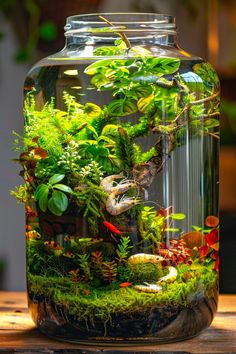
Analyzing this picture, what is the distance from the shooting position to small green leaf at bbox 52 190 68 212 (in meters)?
1.03

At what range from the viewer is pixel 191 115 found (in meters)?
1.08

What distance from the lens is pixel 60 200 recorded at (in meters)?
1.03

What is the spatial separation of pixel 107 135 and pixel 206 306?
268 mm

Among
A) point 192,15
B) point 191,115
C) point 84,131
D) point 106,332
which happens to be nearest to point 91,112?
point 84,131

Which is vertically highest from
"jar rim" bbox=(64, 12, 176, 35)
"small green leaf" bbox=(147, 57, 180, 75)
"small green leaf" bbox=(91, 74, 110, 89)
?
"jar rim" bbox=(64, 12, 176, 35)

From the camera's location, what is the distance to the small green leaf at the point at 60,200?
1.03 meters

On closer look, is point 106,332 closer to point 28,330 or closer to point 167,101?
point 28,330

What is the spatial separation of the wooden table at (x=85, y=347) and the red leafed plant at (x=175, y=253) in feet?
0.35

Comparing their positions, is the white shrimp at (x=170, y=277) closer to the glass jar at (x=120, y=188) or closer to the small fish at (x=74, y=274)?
the glass jar at (x=120, y=188)

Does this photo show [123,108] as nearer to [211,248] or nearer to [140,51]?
[140,51]

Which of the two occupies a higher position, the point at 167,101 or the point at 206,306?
the point at 167,101

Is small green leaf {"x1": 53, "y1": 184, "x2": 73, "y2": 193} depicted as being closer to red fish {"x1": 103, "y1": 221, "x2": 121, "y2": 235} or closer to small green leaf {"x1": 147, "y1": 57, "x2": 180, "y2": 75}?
red fish {"x1": 103, "y1": 221, "x2": 121, "y2": 235}

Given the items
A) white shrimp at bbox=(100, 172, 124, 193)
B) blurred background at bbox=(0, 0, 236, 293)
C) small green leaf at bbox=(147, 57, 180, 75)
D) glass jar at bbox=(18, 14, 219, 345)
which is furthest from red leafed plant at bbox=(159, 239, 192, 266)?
blurred background at bbox=(0, 0, 236, 293)

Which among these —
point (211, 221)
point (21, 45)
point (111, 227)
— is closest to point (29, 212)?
point (111, 227)
